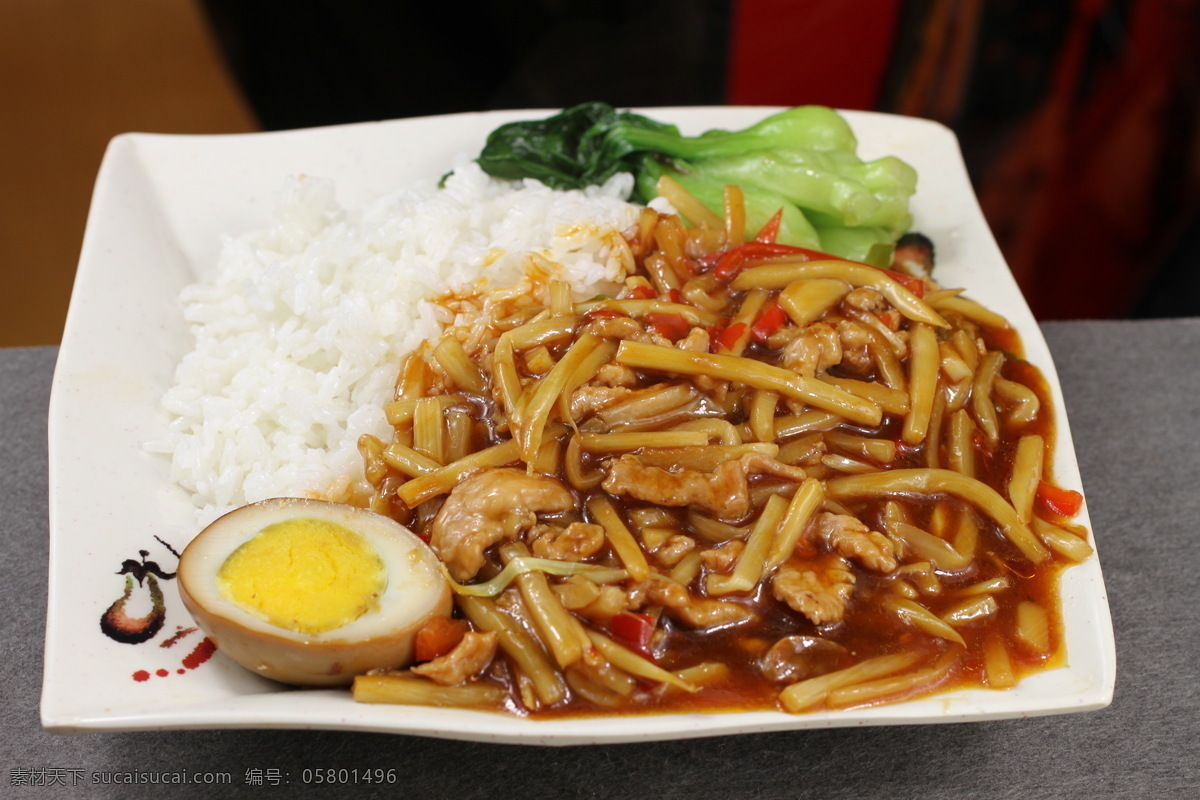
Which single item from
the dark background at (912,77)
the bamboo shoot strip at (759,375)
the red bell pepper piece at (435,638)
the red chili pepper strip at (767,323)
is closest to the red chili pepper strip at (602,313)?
the bamboo shoot strip at (759,375)

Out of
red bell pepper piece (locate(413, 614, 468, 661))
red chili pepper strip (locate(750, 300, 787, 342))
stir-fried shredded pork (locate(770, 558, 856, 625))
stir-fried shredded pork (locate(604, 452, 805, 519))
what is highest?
red chili pepper strip (locate(750, 300, 787, 342))

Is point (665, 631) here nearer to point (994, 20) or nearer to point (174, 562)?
point (174, 562)

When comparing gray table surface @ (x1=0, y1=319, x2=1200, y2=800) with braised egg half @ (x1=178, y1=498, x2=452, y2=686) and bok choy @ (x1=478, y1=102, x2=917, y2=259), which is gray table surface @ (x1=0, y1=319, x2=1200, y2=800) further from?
bok choy @ (x1=478, y1=102, x2=917, y2=259)

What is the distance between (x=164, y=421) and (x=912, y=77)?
4.46m

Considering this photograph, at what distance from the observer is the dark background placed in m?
4.98

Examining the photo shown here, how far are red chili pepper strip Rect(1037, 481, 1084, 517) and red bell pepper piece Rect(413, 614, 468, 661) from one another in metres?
1.57

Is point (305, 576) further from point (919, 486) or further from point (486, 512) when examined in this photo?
point (919, 486)

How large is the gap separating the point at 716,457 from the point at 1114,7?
13.5 feet

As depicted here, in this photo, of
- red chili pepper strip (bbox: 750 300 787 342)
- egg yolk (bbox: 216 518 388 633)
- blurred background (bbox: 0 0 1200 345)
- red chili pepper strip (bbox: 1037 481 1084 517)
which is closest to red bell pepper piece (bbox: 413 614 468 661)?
egg yolk (bbox: 216 518 388 633)

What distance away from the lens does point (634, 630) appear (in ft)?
6.76

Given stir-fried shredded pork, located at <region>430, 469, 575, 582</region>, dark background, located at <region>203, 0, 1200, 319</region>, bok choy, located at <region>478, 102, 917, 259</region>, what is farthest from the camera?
dark background, located at <region>203, 0, 1200, 319</region>

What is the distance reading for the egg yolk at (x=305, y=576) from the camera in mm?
1984

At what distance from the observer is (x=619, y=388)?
2477 mm

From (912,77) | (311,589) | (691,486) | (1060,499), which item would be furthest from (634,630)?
(912,77)
